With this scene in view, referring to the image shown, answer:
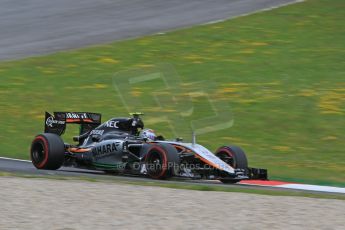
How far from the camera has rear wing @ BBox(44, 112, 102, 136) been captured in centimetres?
1516

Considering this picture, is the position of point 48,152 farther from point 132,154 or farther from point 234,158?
point 234,158

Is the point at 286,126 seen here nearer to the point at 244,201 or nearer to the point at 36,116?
the point at 36,116

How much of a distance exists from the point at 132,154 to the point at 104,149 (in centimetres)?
61

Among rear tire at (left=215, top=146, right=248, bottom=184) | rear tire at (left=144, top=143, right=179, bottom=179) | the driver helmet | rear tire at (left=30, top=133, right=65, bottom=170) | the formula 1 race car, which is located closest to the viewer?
rear tire at (left=144, top=143, right=179, bottom=179)

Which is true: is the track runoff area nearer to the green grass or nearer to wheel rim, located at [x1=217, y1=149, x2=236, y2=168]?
wheel rim, located at [x1=217, y1=149, x2=236, y2=168]

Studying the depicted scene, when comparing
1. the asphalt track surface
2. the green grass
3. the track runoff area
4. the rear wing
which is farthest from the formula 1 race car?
the asphalt track surface

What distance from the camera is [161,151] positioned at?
1302 centimetres

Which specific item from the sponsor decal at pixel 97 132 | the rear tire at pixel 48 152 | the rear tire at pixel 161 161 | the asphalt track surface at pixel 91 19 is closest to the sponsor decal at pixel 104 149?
the sponsor decal at pixel 97 132

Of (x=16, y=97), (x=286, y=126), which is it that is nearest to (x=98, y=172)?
(x=286, y=126)

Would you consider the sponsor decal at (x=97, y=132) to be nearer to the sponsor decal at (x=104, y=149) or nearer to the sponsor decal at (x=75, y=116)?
the sponsor decal at (x=104, y=149)

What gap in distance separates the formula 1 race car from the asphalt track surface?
10889 mm

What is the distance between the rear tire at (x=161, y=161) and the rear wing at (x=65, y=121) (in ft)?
7.27

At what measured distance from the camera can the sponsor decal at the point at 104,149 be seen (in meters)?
14.1

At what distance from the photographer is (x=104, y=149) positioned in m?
14.2
